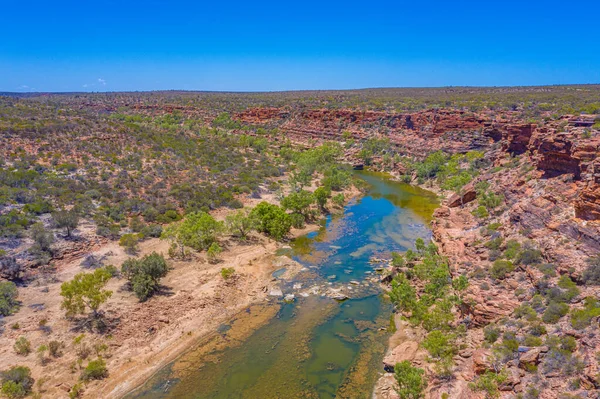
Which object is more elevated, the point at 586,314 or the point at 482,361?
the point at 586,314

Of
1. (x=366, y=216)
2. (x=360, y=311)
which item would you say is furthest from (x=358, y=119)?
(x=360, y=311)

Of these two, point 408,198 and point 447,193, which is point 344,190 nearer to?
point 408,198

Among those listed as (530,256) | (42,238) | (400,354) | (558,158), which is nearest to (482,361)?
(400,354)

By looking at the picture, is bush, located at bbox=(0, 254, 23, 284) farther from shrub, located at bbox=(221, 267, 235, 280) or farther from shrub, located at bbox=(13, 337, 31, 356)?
shrub, located at bbox=(221, 267, 235, 280)

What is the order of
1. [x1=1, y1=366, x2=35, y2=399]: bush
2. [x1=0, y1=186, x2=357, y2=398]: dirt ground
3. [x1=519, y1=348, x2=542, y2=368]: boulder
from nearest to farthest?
[x1=519, y1=348, x2=542, y2=368]: boulder
[x1=1, y1=366, x2=35, y2=399]: bush
[x1=0, y1=186, x2=357, y2=398]: dirt ground

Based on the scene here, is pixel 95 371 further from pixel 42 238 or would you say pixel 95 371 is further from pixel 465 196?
pixel 465 196

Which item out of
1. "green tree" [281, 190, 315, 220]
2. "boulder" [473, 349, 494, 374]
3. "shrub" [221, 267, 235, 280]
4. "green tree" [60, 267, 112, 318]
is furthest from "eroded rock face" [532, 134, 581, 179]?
"green tree" [60, 267, 112, 318]
